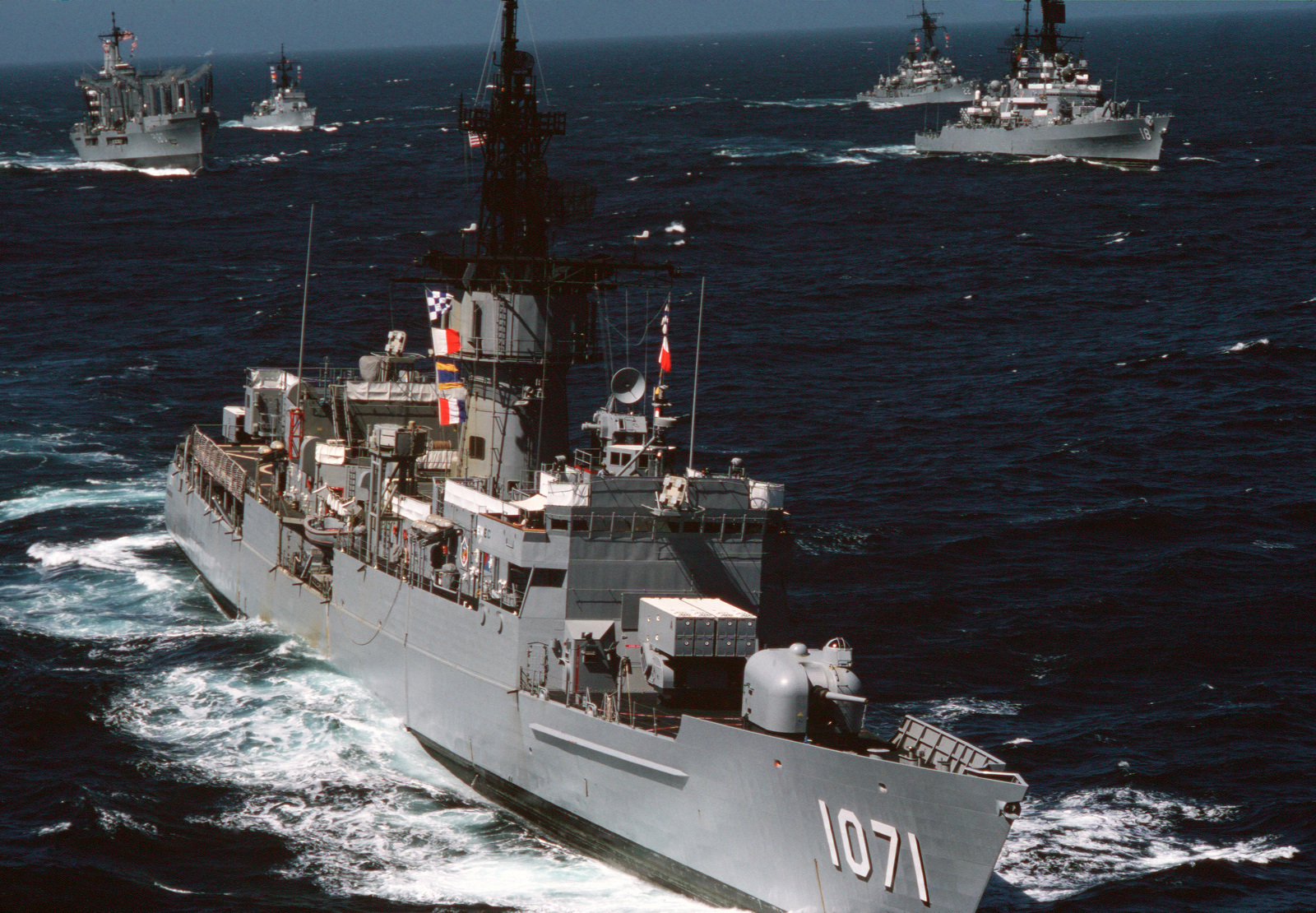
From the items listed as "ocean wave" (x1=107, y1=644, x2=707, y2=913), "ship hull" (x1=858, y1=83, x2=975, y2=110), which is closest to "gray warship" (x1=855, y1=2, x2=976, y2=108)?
"ship hull" (x1=858, y1=83, x2=975, y2=110)

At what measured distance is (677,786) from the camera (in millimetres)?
25578

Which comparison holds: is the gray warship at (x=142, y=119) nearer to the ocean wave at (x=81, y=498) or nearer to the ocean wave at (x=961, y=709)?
the ocean wave at (x=81, y=498)

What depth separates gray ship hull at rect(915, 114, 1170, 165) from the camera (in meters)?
130

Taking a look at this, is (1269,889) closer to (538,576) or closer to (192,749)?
(538,576)

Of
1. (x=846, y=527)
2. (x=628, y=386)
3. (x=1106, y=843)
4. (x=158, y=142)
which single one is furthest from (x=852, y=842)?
(x=158, y=142)

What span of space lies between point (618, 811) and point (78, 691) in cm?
1527

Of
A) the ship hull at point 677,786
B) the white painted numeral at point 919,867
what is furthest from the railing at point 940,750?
the ship hull at point 677,786

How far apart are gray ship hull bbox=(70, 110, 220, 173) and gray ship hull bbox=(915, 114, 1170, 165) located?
70.1 metres

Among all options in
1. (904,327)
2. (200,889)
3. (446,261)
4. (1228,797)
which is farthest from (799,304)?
(200,889)

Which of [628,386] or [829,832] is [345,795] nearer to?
[628,386]

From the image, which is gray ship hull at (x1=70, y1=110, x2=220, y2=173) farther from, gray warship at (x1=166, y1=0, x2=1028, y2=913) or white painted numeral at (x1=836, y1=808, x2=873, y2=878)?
white painted numeral at (x1=836, y1=808, x2=873, y2=878)

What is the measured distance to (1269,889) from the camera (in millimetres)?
26234

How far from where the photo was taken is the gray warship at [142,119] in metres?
140

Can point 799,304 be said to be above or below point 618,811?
above
